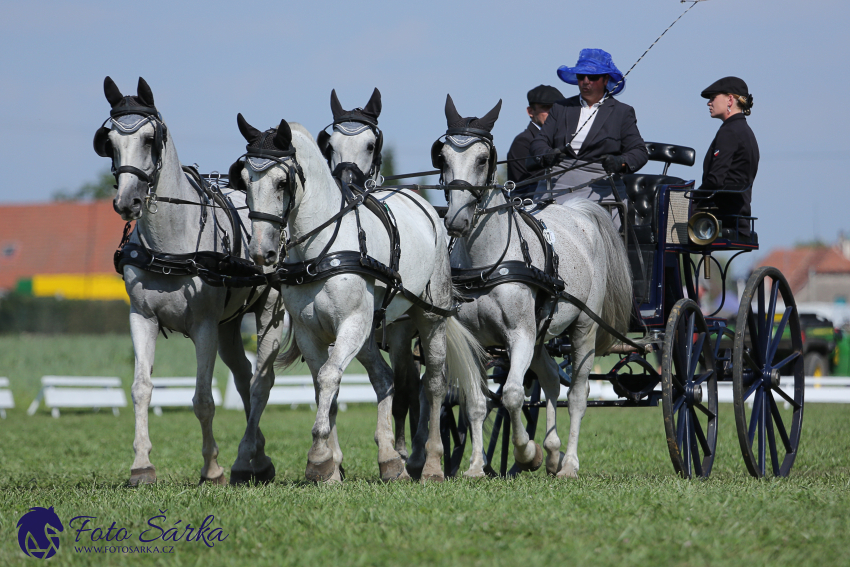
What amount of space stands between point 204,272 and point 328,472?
166 cm

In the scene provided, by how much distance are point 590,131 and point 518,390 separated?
261 centimetres

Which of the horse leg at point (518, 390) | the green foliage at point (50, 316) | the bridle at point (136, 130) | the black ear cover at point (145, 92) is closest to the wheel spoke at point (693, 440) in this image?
the horse leg at point (518, 390)

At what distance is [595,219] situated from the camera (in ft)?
25.5

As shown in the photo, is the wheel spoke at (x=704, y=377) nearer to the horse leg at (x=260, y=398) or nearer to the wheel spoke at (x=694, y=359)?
the wheel spoke at (x=694, y=359)

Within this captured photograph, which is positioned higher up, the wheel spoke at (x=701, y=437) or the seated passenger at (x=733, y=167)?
the seated passenger at (x=733, y=167)

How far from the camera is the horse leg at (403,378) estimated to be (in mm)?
7230

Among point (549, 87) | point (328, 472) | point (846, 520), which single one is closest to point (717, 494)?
point (846, 520)

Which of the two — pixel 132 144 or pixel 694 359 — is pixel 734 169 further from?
pixel 132 144

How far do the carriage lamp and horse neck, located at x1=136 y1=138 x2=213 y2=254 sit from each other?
3864 mm

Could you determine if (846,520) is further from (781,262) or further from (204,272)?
(781,262)

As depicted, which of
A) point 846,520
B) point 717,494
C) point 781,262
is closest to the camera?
point 846,520

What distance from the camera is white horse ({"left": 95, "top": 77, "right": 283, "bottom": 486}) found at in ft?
20.0

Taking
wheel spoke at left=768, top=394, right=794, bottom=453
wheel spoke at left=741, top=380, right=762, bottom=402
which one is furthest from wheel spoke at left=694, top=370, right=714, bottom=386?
wheel spoke at left=768, top=394, right=794, bottom=453

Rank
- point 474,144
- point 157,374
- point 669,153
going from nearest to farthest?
point 474,144 < point 669,153 < point 157,374
